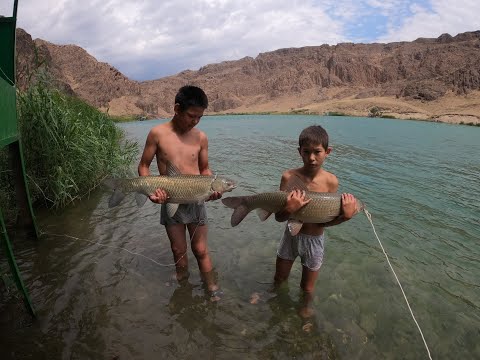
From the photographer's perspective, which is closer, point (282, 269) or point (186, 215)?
point (186, 215)

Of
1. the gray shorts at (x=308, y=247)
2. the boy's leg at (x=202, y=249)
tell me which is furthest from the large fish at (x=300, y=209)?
the boy's leg at (x=202, y=249)

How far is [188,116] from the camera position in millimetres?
3891

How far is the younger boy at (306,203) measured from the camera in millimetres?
3410

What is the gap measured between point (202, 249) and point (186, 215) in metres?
0.53

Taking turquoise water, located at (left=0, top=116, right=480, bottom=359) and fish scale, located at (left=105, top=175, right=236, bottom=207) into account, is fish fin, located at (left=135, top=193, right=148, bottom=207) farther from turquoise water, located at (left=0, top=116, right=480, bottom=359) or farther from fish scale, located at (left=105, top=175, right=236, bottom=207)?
turquoise water, located at (left=0, top=116, right=480, bottom=359)

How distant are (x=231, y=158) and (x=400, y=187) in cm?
846

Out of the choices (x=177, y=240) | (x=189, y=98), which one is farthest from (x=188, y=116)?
(x=177, y=240)

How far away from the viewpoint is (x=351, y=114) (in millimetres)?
84500

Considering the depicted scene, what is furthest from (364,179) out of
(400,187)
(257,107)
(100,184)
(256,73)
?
(256,73)

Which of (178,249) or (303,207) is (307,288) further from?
(178,249)

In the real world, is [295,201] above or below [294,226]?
above

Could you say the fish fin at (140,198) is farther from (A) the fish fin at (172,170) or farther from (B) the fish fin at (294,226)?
(B) the fish fin at (294,226)

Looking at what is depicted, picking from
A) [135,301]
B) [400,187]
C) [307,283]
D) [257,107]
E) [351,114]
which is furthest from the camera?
[257,107]

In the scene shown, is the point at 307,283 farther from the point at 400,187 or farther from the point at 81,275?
the point at 400,187
